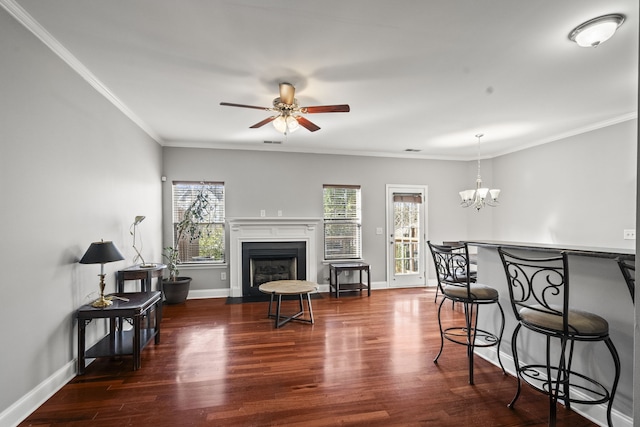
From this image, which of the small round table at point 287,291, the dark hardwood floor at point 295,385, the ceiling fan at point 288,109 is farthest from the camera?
the small round table at point 287,291

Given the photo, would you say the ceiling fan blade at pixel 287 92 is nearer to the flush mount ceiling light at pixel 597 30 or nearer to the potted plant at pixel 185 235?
the flush mount ceiling light at pixel 597 30

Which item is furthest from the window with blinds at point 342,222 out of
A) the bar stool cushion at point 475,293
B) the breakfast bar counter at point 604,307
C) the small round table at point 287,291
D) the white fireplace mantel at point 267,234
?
the breakfast bar counter at point 604,307

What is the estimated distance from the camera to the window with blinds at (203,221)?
5262mm

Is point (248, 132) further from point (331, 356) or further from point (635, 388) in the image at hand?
point (635, 388)

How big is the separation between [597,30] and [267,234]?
4681mm

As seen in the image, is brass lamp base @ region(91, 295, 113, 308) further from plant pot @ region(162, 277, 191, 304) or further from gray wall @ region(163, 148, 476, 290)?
gray wall @ region(163, 148, 476, 290)

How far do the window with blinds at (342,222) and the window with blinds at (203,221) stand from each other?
193 centimetres

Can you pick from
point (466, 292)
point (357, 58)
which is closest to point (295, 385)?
point (466, 292)

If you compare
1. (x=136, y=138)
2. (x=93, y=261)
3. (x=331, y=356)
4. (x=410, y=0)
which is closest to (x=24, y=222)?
(x=93, y=261)

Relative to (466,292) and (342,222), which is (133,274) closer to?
(466,292)

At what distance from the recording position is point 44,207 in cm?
224

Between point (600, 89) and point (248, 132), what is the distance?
4.26 meters

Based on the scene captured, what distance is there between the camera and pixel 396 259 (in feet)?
20.0

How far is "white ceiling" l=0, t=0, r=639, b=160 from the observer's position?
194 cm
